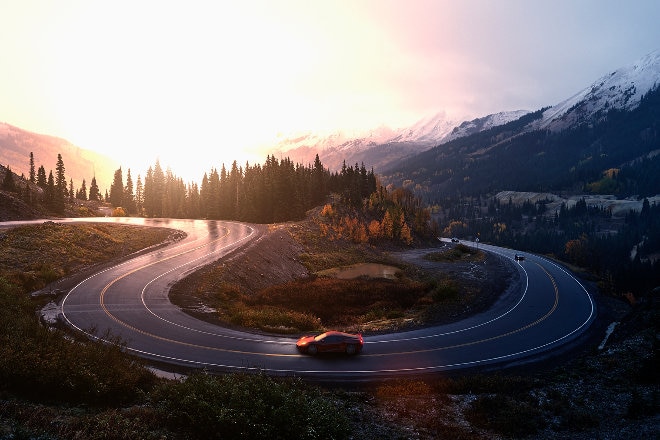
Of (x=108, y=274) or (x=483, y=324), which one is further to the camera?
(x=108, y=274)

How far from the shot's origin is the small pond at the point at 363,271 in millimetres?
66500

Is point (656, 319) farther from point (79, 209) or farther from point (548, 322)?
point (79, 209)

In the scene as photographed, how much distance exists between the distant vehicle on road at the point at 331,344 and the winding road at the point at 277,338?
1.91 ft

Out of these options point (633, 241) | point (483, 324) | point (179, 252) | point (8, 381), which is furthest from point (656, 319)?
point (633, 241)

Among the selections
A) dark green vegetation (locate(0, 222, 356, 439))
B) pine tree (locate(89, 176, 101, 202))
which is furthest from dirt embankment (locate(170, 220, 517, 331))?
pine tree (locate(89, 176, 101, 202))

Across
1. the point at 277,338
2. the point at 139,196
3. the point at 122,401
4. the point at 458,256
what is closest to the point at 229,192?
the point at 139,196

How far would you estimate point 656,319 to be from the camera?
32938 millimetres

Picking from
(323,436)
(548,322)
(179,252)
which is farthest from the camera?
(179,252)

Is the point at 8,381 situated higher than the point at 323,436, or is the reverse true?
the point at 8,381

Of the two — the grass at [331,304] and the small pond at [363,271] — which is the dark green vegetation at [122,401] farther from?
the small pond at [363,271]

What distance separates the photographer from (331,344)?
24656 millimetres

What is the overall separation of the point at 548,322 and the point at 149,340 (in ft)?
116

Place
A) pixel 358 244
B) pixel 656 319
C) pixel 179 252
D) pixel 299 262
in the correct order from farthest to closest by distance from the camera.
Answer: pixel 358 244 < pixel 299 262 < pixel 179 252 < pixel 656 319

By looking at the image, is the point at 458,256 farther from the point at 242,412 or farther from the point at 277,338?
the point at 242,412
